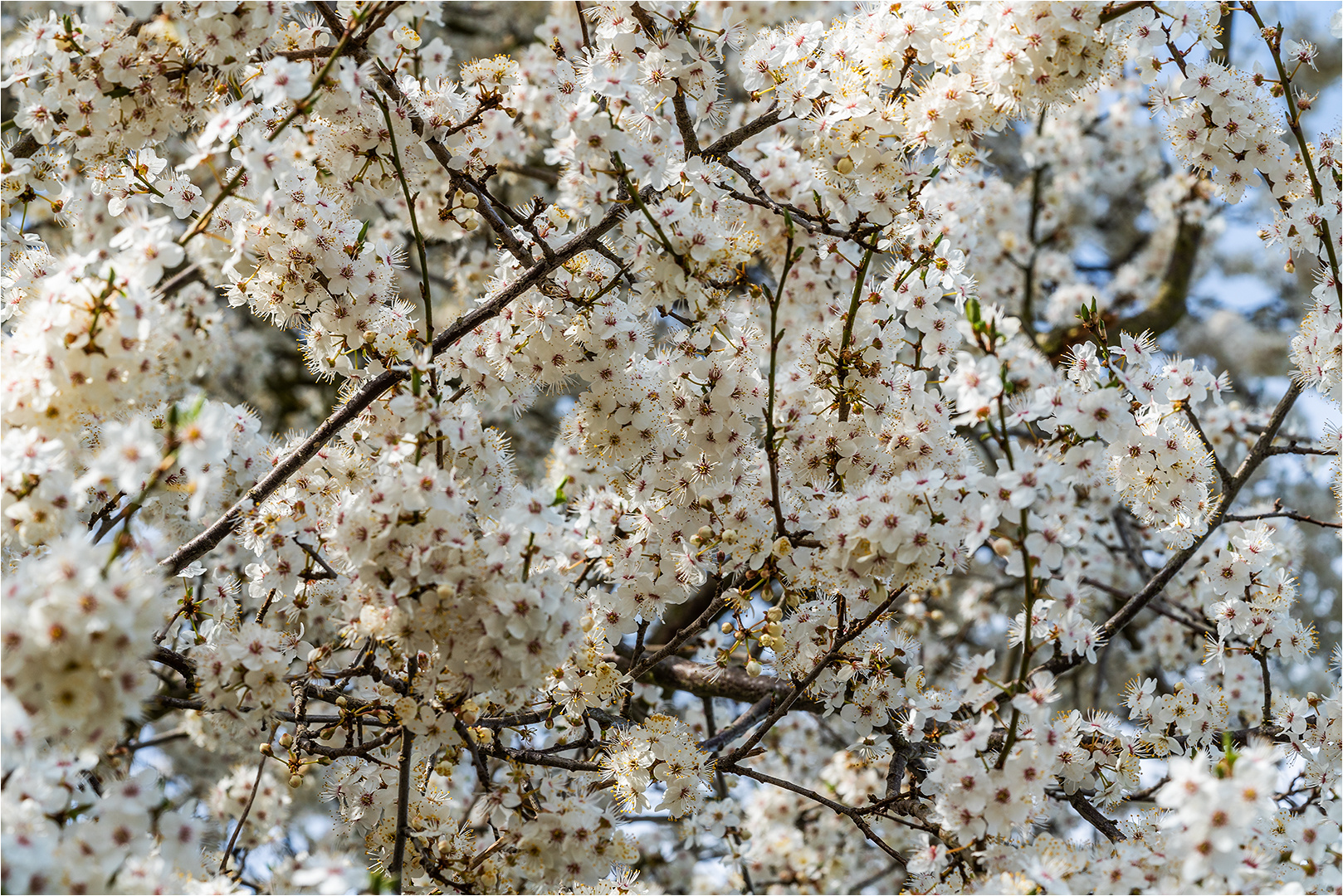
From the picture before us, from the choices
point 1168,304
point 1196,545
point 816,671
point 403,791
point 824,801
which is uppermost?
point 1168,304

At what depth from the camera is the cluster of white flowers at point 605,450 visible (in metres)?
2.03

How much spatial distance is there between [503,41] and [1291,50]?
5.50m

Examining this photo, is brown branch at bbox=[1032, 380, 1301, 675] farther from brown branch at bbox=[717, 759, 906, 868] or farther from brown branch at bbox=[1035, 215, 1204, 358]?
brown branch at bbox=[1035, 215, 1204, 358]

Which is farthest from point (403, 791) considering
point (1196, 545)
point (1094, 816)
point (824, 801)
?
point (1196, 545)

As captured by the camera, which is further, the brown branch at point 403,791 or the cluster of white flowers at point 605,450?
the brown branch at point 403,791

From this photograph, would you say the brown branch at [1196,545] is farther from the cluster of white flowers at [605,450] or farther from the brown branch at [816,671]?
the brown branch at [816,671]

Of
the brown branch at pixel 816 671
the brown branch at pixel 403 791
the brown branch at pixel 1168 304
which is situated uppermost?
the brown branch at pixel 1168 304

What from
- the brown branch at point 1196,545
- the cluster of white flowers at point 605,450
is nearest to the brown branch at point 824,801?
the cluster of white flowers at point 605,450

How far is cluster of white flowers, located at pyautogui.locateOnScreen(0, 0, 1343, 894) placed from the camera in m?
2.03

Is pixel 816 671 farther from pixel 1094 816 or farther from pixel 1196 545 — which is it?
pixel 1196 545

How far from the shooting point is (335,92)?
2719 mm

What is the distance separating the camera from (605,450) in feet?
10.2

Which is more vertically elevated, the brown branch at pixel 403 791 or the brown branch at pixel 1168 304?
the brown branch at pixel 1168 304

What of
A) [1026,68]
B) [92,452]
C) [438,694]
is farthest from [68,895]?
[1026,68]
